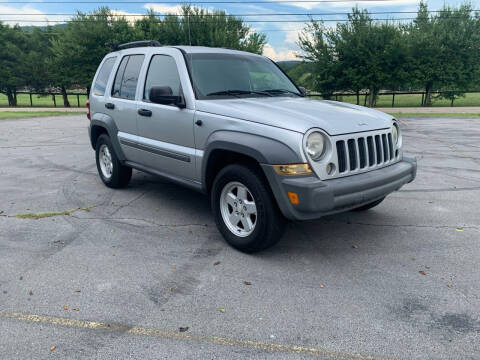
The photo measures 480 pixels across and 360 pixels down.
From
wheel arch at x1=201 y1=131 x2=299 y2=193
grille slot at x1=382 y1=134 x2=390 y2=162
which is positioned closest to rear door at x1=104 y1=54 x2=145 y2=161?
wheel arch at x1=201 y1=131 x2=299 y2=193

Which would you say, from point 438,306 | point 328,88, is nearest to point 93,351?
point 438,306

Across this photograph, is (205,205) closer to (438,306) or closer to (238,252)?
(238,252)

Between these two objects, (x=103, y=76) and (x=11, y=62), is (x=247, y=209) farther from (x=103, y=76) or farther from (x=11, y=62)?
(x=11, y=62)

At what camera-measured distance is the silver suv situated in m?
3.57

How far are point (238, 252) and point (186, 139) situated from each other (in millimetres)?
1403

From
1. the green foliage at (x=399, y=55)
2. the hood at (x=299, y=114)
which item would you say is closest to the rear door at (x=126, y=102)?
the hood at (x=299, y=114)

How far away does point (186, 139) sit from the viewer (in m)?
4.59

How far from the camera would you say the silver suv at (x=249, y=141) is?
357 centimetres

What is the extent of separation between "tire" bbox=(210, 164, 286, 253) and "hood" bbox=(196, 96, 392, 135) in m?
0.53

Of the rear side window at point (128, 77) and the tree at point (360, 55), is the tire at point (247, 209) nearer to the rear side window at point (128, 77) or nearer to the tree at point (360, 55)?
the rear side window at point (128, 77)

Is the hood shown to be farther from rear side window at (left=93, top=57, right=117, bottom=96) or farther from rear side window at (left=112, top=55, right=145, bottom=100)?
rear side window at (left=93, top=57, right=117, bottom=96)

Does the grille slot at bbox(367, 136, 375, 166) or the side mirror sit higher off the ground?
the side mirror

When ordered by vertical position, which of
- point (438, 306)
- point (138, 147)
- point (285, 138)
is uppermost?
point (285, 138)

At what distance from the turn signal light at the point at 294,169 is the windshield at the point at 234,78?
1426mm
